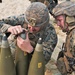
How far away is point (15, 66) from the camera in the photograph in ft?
11.1

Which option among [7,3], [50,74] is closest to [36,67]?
[50,74]

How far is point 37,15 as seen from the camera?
3.58 metres

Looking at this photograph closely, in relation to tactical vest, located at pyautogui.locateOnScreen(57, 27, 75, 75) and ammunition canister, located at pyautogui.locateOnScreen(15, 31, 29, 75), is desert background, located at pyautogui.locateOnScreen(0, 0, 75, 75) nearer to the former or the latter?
tactical vest, located at pyautogui.locateOnScreen(57, 27, 75, 75)

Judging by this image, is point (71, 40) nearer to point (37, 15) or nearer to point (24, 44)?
point (37, 15)

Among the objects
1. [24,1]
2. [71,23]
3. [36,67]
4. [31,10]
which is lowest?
[24,1]

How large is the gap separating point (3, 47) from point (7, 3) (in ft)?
19.3

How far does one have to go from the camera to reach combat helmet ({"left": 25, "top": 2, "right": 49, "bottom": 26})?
3549 millimetres

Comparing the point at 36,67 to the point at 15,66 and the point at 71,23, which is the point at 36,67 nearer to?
the point at 15,66

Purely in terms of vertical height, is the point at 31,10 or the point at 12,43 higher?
the point at 31,10

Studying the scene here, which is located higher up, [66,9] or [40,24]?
[66,9]

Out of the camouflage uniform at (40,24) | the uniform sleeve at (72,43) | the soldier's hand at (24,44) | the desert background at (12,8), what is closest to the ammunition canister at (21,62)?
the soldier's hand at (24,44)

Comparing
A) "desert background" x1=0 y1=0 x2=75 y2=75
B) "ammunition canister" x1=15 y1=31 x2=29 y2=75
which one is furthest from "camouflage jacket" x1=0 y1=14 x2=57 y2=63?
"desert background" x1=0 y1=0 x2=75 y2=75

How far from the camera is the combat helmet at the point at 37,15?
11.6ft

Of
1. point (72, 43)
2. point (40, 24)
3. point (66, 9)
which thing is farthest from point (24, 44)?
point (66, 9)
